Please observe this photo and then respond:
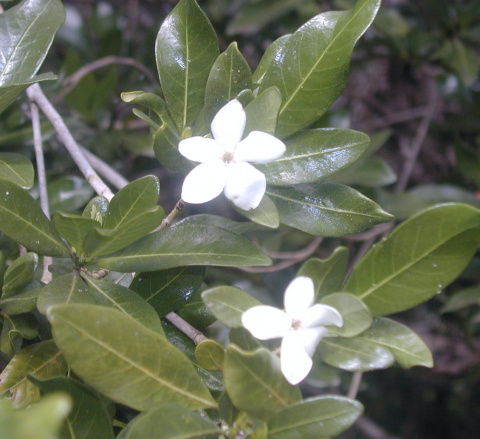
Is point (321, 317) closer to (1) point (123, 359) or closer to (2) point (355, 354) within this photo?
(2) point (355, 354)

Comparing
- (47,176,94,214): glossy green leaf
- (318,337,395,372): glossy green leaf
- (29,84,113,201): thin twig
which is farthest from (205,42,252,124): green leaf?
(47,176,94,214): glossy green leaf

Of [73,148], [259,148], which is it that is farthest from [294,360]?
[73,148]

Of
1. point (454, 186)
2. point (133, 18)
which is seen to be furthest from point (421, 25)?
point (133, 18)

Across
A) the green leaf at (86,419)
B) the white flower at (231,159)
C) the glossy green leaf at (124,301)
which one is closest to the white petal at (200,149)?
the white flower at (231,159)

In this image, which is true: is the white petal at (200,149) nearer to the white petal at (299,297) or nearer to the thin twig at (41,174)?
the white petal at (299,297)

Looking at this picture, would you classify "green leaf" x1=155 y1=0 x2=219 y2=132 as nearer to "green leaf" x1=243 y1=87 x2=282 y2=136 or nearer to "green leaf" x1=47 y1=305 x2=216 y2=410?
"green leaf" x1=243 y1=87 x2=282 y2=136
